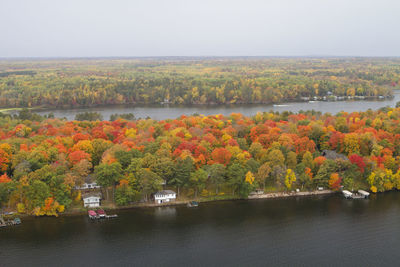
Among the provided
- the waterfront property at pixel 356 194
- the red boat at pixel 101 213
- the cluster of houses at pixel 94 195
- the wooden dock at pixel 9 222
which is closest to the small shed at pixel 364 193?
the waterfront property at pixel 356 194

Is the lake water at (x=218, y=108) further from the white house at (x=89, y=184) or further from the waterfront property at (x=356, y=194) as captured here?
the waterfront property at (x=356, y=194)

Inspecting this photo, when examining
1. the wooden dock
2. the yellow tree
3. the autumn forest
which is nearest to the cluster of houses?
the autumn forest

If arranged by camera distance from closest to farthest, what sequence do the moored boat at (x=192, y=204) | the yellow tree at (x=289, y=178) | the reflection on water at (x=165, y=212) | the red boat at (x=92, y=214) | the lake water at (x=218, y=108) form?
the red boat at (x=92, y=214), the reflection on water at (x=165, y=212), the moored boat at (x=192, y=204), the yellow tree at (x=289, y=178), the lake water at (x=218, y=108)

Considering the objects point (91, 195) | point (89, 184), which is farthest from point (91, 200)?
point (89, 184)

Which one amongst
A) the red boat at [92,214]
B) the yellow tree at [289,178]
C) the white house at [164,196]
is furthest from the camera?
the yellow tree at [289,178]

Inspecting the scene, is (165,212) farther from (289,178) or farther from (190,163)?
(289,178)

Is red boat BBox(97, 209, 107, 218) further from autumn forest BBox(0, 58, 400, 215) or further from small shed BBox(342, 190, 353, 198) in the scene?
small shed BBox(342, 190, 353, 198)

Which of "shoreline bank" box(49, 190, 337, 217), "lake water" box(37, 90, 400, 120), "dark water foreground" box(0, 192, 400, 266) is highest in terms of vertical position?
"lake water" box(37, 90, 400, 120)
